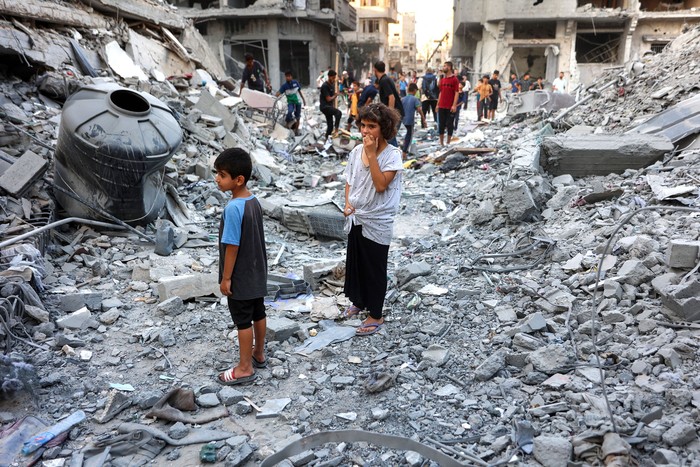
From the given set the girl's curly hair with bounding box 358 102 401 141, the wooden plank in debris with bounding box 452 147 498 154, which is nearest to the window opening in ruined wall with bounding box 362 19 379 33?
the wooden plank in debris with bounding box 452 147 498 154

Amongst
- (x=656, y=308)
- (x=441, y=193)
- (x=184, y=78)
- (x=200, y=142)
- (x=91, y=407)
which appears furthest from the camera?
(x=184, y=78)

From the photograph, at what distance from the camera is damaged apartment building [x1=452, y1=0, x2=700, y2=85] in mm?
24969

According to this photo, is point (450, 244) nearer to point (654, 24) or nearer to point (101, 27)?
point (101, 27)

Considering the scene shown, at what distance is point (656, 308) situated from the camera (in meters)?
3.07

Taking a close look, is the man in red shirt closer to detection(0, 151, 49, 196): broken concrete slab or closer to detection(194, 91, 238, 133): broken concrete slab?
detection(194, 91, 238, 133): broken concrete slab

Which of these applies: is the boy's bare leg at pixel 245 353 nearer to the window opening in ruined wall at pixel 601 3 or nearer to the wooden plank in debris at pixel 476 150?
the wooden plank in debris at pixel 476 150

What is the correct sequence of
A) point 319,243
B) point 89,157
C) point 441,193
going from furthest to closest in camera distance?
1. point 441,193
2. point 319,243
3. point 89,157

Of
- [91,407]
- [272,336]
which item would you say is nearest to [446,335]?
[272,336]

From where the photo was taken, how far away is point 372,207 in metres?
3.38

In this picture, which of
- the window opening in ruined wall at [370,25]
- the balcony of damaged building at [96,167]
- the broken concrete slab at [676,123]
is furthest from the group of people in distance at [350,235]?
the window opening in ruined wall at [370,25]

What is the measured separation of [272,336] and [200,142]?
582 centimetres

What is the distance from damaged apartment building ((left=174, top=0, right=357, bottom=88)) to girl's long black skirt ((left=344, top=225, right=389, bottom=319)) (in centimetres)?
2222

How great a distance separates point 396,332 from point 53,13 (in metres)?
8.55

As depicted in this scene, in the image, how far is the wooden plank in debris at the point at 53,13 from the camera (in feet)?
24.5
